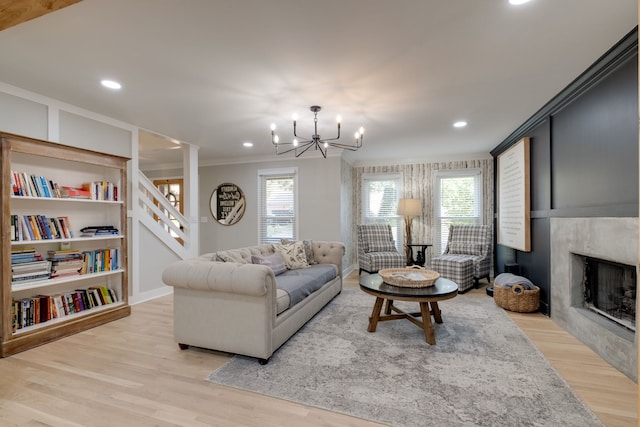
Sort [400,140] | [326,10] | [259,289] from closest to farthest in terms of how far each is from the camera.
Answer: [326,10], [259,289], [400,140]

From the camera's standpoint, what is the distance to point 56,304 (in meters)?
3.02

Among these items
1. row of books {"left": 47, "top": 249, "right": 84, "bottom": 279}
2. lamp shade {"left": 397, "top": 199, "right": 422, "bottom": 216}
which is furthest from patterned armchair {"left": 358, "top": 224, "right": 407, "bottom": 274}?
row of books {"left": 47, "top": 249, "right": 84, "bottom": 279}

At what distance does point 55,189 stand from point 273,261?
92.7 inches

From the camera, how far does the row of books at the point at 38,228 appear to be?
2.72 meters

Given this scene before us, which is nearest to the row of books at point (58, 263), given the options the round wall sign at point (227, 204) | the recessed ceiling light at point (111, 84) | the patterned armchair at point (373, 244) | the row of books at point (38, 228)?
the row of books at point (38, 228)

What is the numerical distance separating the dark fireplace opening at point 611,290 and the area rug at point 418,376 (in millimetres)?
704

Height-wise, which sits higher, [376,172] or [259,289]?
[376,172]

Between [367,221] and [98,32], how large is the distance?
5.32 meters

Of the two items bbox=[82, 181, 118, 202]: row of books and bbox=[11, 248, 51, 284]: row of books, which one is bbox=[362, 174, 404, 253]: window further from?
bbox=[11, 248, 51, 284]: row of books

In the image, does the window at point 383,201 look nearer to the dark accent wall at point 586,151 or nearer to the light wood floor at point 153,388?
the dark accent wall at point 586,151

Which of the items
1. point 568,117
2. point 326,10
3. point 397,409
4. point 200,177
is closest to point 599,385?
point 397,409

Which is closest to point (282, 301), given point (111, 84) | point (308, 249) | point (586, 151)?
point (308, 249)

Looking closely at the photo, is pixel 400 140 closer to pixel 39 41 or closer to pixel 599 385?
pixel 599 385

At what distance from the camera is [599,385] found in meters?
2.05
